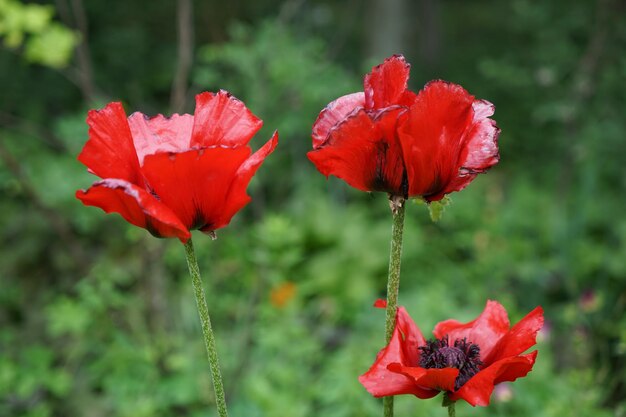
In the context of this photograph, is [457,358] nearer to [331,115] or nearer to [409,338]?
[409,338]

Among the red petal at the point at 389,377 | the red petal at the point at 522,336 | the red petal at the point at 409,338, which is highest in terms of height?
the red petal at the point at 409,338

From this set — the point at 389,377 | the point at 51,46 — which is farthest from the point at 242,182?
the point at 51,46

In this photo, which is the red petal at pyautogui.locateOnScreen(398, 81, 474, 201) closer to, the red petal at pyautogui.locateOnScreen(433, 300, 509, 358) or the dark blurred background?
the red petal at pyautogui.locateOnScreen(433, 300, 509, 358)

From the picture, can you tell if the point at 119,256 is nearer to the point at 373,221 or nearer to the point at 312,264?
the point at 312,264

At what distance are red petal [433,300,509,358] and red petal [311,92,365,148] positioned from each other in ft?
0.98

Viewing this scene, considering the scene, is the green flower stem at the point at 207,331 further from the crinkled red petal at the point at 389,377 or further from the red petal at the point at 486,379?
the red petal at the point at 486,379

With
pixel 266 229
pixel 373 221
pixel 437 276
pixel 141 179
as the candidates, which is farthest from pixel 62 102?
pixel 141 179

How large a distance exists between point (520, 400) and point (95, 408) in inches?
76.5

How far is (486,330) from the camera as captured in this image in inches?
34.1

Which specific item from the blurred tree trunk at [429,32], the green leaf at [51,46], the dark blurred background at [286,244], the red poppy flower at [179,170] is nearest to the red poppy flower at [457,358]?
the red poppy flower at [179,170]

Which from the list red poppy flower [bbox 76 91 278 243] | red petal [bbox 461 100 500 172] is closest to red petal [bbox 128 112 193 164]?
red poppy flower [bbox 76 91 278 243]

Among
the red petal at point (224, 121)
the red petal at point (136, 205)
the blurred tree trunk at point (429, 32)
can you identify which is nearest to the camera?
the red petal at point (136, 205)

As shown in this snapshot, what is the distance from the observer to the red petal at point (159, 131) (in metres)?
0.83

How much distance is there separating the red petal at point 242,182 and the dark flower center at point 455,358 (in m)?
0.27
